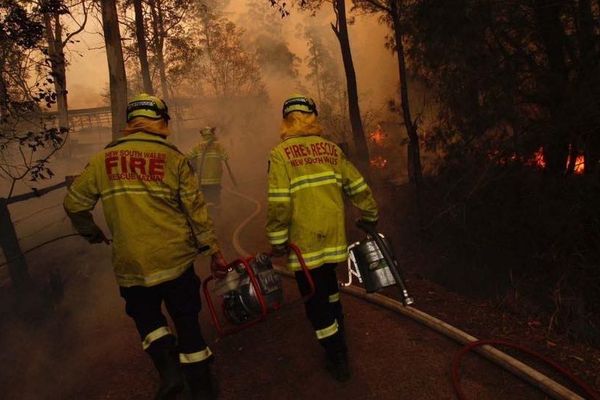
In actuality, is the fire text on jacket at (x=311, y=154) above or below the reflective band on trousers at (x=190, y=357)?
above

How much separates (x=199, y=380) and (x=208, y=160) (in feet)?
19.4

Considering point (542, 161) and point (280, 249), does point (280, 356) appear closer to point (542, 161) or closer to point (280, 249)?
point (280, 249)

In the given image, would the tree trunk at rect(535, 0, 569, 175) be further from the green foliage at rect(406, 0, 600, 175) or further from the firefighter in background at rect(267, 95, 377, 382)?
the firefighter in background at rect(267, 95, 377, 382)

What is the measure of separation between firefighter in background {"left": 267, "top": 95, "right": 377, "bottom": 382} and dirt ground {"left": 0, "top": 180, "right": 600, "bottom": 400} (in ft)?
1.24

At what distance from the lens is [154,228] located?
119 inches

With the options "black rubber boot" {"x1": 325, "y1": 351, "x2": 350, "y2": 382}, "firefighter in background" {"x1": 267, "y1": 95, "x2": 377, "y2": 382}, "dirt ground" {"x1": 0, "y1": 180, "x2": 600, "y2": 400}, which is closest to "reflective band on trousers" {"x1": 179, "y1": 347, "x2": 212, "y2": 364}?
"dirt ground" {"x1": 0, "y1": 180, "x2": 600, "y2": 400}

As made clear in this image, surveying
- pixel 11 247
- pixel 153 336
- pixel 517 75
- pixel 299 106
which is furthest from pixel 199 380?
pixel 517 75

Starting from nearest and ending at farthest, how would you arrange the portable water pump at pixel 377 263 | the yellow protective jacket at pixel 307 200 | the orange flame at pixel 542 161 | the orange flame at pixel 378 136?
the yellow protective jacket at pixel 307 200, the portable water pump at pixel 377 263, the orange flame at pixel 542 161, the orange flame at pixel 378 136

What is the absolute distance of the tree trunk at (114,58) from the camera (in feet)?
26.9

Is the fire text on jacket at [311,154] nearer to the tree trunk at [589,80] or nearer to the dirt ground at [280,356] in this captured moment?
the dirt ground at [280,356]

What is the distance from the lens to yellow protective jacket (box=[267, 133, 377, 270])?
3221 millimetres

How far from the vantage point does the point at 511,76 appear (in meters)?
6.83

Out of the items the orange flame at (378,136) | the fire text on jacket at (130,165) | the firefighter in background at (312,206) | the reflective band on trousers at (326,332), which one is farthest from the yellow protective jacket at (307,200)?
the orange flame at (378,136)

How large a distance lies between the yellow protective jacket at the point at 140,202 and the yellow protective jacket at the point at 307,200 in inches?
26.5
